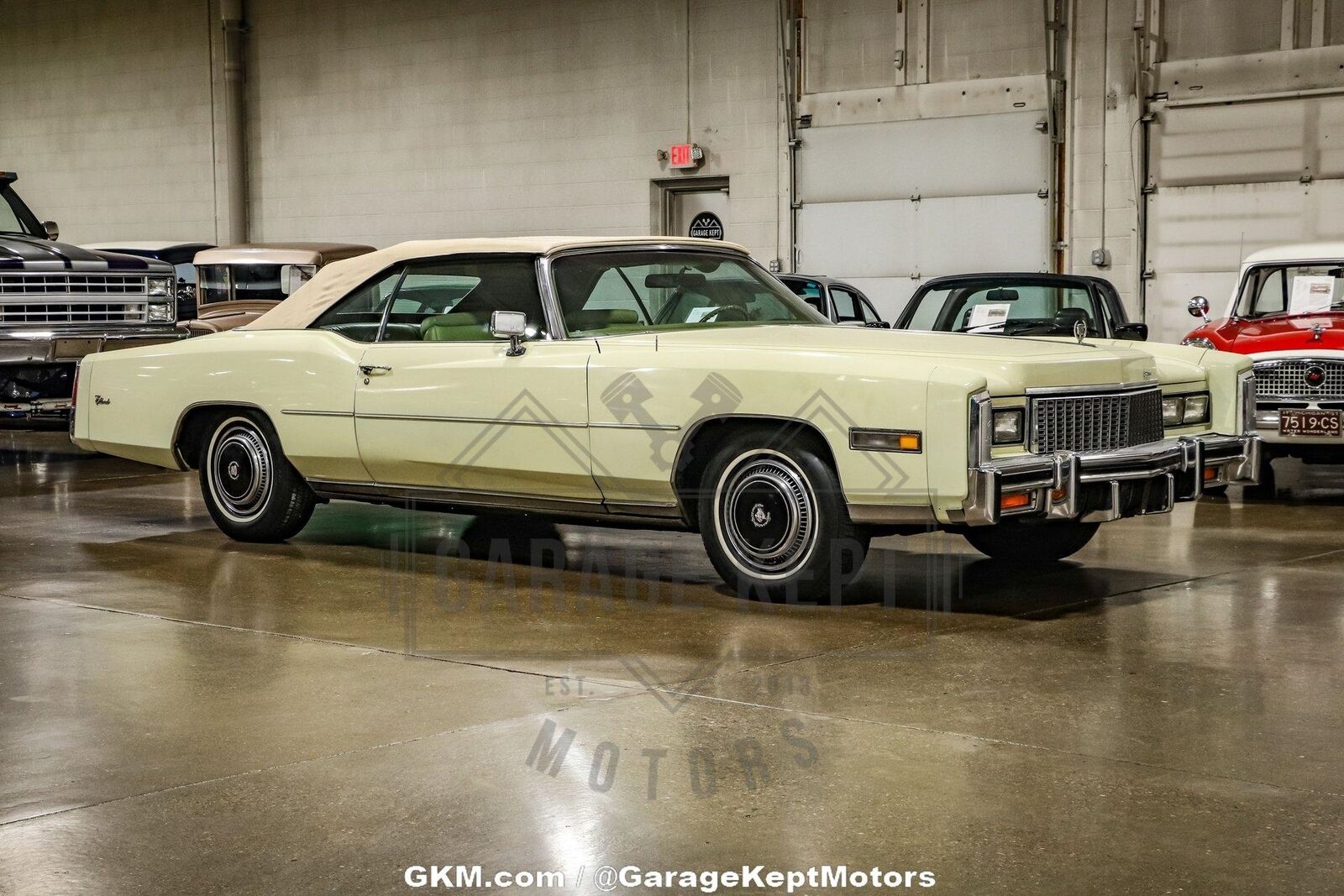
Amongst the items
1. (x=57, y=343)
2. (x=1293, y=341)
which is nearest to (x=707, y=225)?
(x=57, y=343)

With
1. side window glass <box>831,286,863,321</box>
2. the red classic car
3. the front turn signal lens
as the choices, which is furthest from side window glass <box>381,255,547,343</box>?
side window glass <box>831,286,863,321</box>

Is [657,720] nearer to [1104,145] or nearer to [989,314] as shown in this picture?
[989,314]

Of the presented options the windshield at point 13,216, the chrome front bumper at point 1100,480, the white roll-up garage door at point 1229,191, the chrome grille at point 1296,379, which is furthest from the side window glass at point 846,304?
the chrome front bumper at point 1100,480

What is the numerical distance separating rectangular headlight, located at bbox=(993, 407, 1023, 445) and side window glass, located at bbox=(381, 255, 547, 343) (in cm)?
202

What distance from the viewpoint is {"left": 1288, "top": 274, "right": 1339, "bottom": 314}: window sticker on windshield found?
10758 mm

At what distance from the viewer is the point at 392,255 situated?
7625mm

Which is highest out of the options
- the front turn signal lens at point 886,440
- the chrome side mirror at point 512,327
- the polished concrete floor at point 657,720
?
the chrome side mirror at point 512,327

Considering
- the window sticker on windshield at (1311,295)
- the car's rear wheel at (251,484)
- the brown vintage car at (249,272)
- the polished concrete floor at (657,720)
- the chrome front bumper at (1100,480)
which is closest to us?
the polished concrete floor at (657,720)

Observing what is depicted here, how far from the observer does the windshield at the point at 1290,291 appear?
10789mm

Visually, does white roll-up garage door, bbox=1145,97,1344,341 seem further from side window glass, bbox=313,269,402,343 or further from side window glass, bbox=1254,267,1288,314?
side window glass, bbox=313,269,402,343

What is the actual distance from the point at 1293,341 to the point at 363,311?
19.2 feet

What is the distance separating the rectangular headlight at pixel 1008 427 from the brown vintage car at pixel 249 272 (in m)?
11.1

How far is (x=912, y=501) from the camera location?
19.4 ft

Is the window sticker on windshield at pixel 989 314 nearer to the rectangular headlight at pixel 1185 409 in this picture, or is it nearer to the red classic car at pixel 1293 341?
the red classic car at pixel 1293 341
